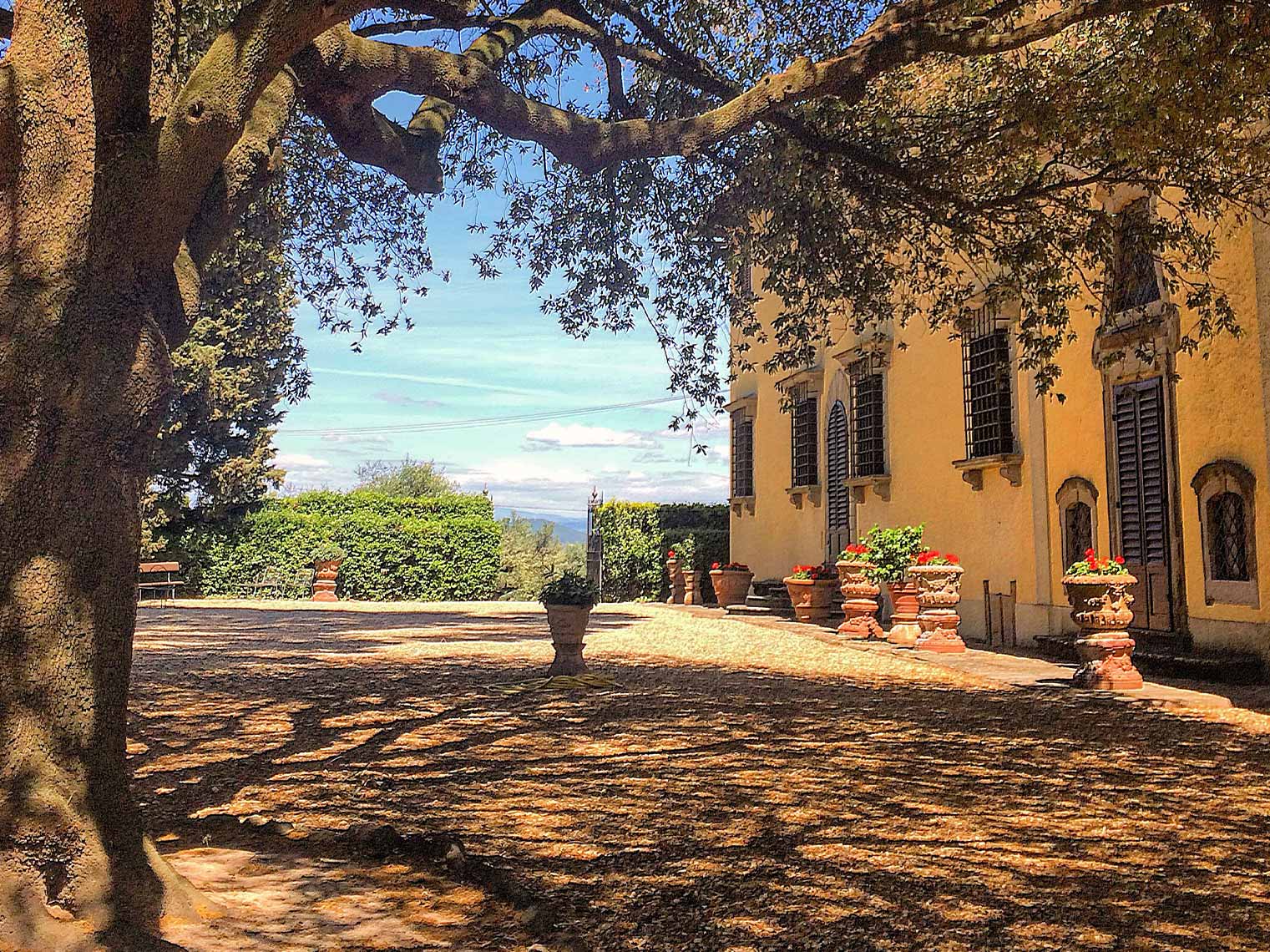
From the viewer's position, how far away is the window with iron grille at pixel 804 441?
1903cm

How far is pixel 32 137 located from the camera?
128 inches

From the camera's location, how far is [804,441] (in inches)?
763

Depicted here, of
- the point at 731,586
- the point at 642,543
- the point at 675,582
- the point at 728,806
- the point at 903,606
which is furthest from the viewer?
the point at 642,543

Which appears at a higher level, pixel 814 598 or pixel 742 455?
pixel 742 455

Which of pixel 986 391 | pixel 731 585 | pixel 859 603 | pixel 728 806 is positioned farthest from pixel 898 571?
pixel 728 806

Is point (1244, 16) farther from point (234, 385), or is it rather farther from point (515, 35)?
point (234, 385)

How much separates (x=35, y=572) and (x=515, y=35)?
16.9ft

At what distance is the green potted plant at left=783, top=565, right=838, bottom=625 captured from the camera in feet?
53.2

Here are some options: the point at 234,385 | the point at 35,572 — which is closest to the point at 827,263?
the point at 35,572

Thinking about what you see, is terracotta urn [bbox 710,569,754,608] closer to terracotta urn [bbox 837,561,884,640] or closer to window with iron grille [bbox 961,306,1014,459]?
terracotta urn [bbox 837,561,884,640]

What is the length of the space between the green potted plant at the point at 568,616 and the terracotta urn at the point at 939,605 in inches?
192

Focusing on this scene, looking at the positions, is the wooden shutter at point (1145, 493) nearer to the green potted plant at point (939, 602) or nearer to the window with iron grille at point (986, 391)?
the window with iron grille at point (986, 391)

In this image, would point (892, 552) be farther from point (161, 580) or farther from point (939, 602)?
point (161, 580)

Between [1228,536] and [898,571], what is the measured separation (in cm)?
518
